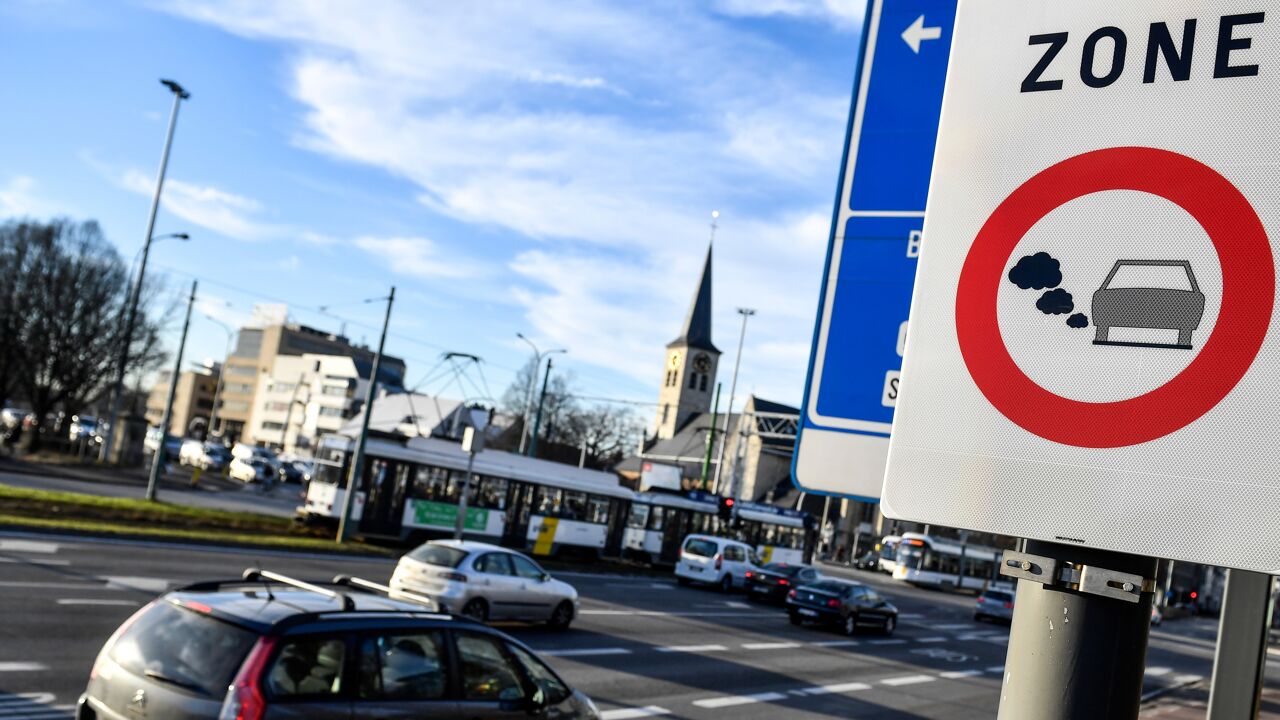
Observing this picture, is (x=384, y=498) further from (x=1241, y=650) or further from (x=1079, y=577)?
(x=1079, y=577)

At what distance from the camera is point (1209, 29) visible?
166 centimetres

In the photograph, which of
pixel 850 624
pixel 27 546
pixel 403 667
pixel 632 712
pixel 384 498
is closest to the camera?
pixel 403 667

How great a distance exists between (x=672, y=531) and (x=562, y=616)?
20324 millimetres

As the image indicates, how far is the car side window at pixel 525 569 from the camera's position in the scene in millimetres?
19402

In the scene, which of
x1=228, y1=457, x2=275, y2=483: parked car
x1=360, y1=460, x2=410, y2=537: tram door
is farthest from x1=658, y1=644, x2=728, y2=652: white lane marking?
x1=228, y1=457, x2=275, y2=483: parked car

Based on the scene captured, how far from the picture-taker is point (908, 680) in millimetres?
20938

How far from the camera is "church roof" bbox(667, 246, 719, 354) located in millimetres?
100062

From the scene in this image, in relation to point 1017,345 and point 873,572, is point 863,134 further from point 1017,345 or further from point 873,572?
point 873,572

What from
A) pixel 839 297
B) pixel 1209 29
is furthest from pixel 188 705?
pixel 1209 29

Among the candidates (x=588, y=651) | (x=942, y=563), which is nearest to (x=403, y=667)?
(x=588, y=651)

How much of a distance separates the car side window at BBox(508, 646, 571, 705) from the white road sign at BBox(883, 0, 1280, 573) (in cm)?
697

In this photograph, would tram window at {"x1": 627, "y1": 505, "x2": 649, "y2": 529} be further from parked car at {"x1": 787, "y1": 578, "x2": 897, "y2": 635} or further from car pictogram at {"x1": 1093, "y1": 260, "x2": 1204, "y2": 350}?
car pictogram at {"x1": 1093, "y1": 260, "x2": 1204, "y2": 350}

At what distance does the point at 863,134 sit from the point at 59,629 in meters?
13.3

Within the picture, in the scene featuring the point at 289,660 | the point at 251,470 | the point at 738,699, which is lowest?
the point at 251,470
